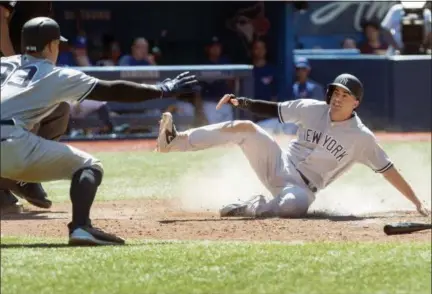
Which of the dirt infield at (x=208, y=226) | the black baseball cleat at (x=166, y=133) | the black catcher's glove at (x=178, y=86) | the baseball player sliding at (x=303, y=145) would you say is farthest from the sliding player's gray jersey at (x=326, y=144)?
the black catcher's glove at (x=178, y=86)

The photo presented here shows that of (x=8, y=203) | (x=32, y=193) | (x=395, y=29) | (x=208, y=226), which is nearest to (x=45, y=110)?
(x=208, y=226)

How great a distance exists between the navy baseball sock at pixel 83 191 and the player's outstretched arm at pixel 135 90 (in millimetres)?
464

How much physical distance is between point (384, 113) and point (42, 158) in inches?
496

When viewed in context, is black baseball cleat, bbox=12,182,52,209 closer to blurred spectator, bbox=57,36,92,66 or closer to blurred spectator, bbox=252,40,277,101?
blurred spectator, bbox=57,36,92,66

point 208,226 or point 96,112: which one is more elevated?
point 208,226

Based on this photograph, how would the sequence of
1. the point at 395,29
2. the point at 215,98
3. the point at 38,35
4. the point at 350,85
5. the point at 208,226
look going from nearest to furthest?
the point at 38,35 → the point at 208,226 → the point at 350,85 → the point at 215,98 → the point at 395,29

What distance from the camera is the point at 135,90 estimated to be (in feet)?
22.9

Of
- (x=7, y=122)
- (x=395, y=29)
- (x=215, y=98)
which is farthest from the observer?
(x=395, y=29)

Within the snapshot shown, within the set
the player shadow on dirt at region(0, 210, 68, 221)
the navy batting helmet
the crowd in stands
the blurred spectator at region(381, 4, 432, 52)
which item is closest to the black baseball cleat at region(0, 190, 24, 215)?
the player shadow on dirt at region(0, 210, 68, 221)

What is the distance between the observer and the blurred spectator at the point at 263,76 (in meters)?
18.6

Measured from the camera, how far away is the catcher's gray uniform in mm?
6672

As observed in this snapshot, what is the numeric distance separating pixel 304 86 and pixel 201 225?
991cm

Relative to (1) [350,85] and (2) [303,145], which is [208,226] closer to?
(2) [303,145]

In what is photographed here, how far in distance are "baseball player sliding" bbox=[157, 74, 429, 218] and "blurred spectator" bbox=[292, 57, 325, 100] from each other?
8.76 m
